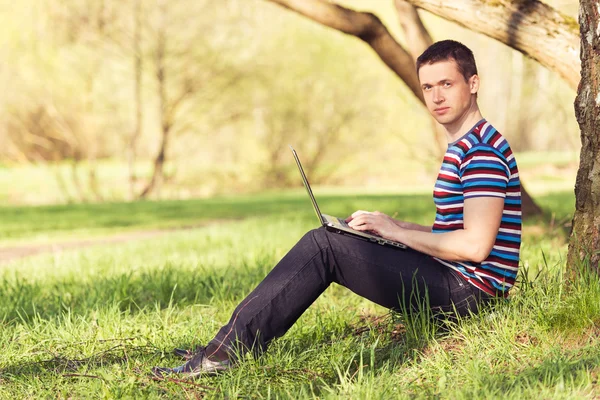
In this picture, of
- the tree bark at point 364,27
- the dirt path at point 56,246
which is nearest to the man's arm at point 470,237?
the tree bark at point 364,27

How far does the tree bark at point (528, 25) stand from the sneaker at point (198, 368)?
277cm

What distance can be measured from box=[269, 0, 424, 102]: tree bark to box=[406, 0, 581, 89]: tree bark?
1.37 m

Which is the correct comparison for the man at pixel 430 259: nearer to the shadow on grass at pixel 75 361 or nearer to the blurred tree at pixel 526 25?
the shadow on grass at pixel 75 361

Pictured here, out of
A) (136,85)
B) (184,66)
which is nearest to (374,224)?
(136,85)

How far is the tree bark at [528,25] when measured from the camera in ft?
14.0

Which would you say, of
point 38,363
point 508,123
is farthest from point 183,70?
point 38,363

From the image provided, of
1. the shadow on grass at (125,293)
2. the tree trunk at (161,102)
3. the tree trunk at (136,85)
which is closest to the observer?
the shadow on grass at (125,293)

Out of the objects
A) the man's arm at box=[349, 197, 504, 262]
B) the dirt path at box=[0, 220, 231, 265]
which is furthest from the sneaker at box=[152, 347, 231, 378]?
the dirt path at box=[0, 220, 231, 265]

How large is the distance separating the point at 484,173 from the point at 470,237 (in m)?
0.24

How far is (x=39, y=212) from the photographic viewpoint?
14102 millimetres

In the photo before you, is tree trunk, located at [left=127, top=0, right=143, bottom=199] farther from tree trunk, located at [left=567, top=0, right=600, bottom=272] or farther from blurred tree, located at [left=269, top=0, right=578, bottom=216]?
tree trunk, located at [left=567, top=0, right=600, bottom=272]

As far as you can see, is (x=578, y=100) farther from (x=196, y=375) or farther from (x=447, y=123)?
(x=196, y=375)

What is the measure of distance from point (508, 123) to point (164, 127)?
13387 mm

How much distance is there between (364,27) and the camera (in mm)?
5941
